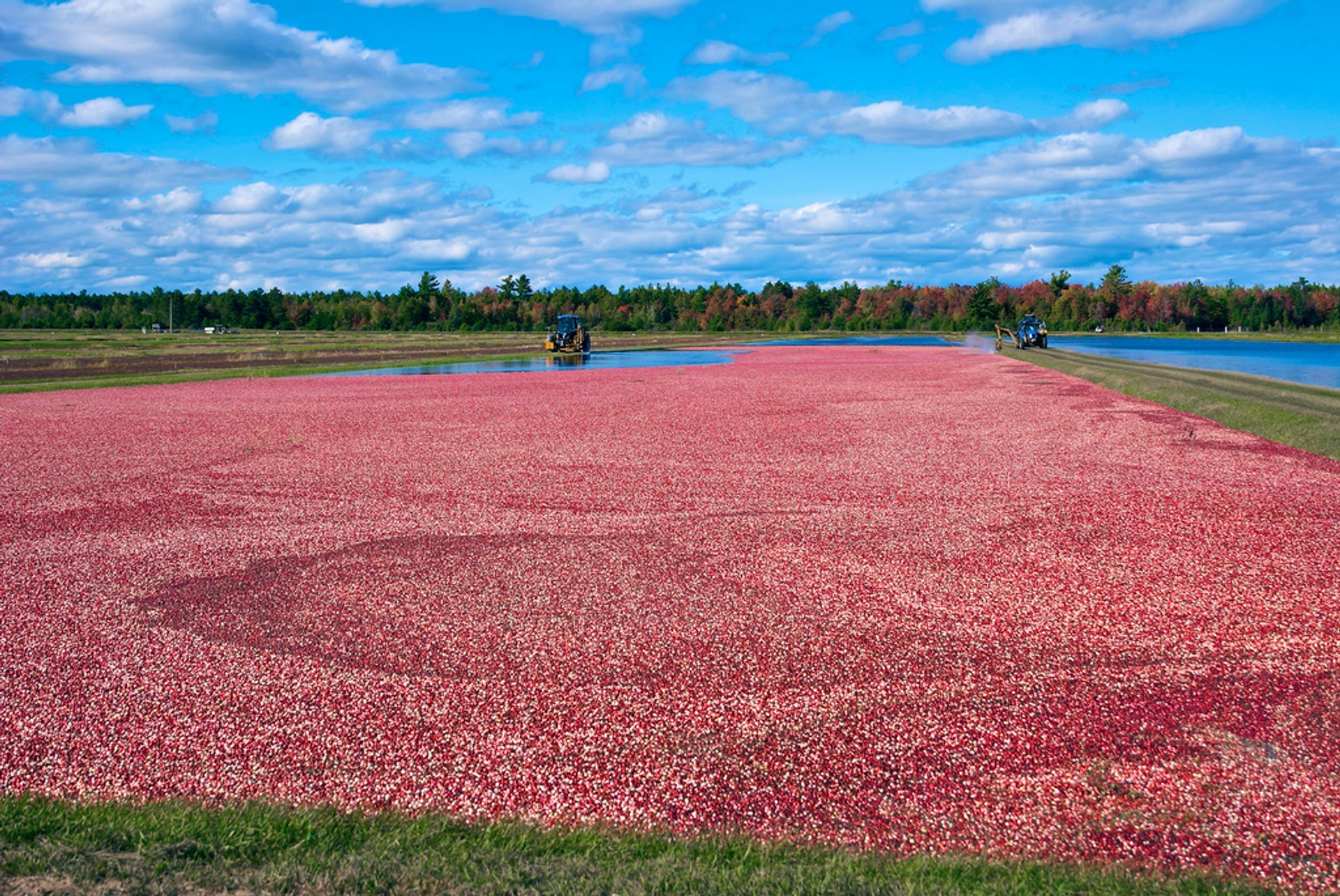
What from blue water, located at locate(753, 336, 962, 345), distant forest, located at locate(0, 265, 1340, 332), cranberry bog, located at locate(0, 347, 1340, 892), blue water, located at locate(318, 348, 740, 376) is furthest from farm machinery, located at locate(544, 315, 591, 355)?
distant forest, located at locate(0, 265, 1340, 332)

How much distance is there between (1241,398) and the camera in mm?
23172

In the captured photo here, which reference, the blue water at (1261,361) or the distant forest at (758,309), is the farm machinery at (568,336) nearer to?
the blue water at (1261,361)

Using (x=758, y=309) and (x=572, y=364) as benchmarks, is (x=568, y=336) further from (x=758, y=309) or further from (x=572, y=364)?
(x=758, y=309)

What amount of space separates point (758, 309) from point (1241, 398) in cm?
16245

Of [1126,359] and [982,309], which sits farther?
[982,309]

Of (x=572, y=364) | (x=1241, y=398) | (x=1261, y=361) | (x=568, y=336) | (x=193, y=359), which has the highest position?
(x=568, y=336)

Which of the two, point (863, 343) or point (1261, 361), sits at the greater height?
point (863, 343)

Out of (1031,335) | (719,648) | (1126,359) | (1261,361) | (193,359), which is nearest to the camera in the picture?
(719,648)

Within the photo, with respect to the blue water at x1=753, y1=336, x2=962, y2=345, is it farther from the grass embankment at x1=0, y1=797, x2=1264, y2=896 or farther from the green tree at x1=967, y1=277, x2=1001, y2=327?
the grass embankment at x1=0, y1=797, x2=1264, y2=896

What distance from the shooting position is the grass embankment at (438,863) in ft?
11.7

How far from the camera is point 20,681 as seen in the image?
5.71 m

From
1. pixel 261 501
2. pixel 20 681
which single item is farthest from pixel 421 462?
pixel 20 681

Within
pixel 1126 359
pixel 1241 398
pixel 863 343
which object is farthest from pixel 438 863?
pixel 863 343

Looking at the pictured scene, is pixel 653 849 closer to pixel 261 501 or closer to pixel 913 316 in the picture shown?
pixel 261 501
